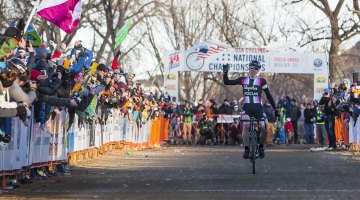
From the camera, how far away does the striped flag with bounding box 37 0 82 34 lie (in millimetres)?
17641

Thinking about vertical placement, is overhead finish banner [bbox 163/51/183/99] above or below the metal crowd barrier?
above

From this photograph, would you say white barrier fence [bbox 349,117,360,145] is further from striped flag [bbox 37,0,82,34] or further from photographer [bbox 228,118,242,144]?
striped flag [bbox 37,0,82,34]

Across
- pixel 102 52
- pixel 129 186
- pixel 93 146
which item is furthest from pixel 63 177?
pixel 102 52

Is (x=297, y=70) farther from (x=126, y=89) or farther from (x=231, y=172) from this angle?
(x=231, y=172)

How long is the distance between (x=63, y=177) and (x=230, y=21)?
2013 inches

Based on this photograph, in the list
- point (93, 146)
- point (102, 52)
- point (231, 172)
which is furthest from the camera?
point (102, 52)

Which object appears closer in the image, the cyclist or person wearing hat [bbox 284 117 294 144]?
the cyclist

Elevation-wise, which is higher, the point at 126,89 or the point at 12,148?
the point at 126,89

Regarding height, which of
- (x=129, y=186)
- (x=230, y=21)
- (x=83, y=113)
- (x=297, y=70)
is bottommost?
(x=129, y=186)

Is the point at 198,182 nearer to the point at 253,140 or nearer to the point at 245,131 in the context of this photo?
the point at 253,140

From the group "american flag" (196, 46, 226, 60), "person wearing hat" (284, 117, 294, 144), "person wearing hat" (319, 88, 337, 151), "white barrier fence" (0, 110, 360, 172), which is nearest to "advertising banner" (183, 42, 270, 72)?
"american flag" (196, 46, 226, 60)

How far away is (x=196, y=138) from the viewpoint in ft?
153

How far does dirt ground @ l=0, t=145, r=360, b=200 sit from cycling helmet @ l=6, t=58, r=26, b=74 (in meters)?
1.68

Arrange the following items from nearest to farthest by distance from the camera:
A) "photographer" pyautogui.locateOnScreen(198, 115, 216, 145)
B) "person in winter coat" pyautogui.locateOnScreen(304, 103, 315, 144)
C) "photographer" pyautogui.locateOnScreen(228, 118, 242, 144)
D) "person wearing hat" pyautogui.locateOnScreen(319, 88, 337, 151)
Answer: "person wearing hat" pyautogui.locateOnScreen(319, 88, 337, 151) < "person in winter coat" pyautogui.locateOnScreen(304, 103, 315, 144) < "photographer" pyautogui.locateOnScreen(228, 118, 242, 144) < "photographer" pyautogui.locateOnScreen(198, 115, 216, 145)
